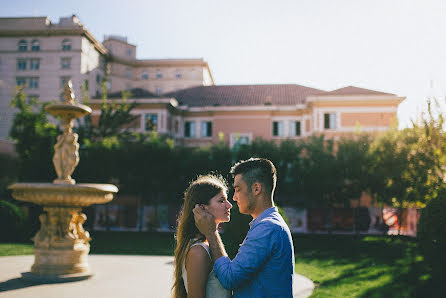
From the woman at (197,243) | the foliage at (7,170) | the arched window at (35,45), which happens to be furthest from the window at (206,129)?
the woman at (197,243)

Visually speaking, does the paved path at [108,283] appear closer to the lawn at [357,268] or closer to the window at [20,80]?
the lawn at [357,268]

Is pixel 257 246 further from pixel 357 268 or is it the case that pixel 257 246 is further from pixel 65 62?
pixel 65 62

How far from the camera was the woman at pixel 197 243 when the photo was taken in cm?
303

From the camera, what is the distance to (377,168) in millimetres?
26531

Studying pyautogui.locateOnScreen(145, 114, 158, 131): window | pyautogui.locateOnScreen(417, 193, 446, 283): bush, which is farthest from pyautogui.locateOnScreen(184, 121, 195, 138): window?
pyautogui.locateOnScreen(417, 193, 446, 283): bush

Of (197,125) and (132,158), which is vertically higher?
(197,125)

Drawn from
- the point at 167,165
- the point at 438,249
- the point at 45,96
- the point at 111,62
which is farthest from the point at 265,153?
the point at 111,62

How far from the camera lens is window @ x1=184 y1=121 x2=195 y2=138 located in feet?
142

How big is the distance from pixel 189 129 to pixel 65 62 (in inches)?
876

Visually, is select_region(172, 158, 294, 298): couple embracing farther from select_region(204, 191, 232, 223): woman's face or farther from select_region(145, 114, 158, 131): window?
select_region(145, 114, 158, 131): window

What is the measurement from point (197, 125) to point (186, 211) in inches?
1580

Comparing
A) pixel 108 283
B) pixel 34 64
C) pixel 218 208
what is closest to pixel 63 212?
pixel 108 283

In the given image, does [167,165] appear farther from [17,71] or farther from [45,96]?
[17,71]

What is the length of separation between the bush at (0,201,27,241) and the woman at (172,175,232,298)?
19.1 m
